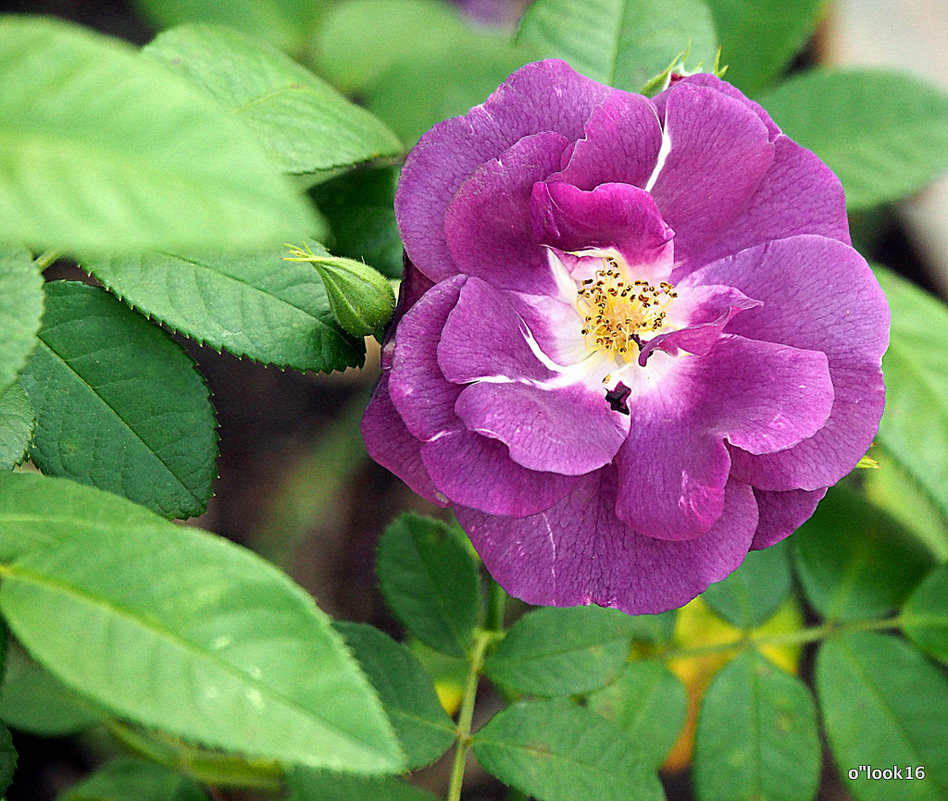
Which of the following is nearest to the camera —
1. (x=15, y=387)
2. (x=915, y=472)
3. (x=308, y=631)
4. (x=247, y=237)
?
(x=247, y=237)

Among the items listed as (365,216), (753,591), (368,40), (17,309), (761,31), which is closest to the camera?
(17,309)

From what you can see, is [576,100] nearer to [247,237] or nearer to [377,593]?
[247,237]

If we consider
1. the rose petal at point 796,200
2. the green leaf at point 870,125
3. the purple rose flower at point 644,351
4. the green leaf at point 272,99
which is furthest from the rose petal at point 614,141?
the green leaf at point 870,125

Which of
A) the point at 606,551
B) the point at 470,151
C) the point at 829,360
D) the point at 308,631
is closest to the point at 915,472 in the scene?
the point at 829,360

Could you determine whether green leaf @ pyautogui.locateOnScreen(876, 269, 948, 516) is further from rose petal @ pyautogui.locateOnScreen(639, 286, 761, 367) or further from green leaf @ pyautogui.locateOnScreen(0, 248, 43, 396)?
green leaf @ pyautogui.locateOnScreen(0, 248, 43, 396)

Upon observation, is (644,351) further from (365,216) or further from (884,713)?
(884,713)

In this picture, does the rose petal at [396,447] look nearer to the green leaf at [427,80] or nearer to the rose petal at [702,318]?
the rose petal at [702,318]

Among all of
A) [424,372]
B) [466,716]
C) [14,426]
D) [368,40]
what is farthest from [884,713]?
[368,40]
